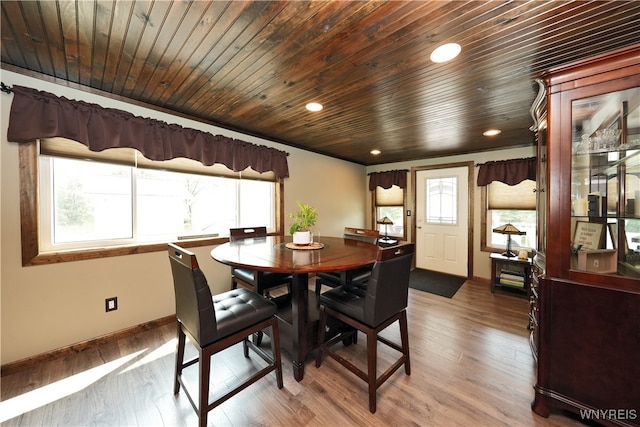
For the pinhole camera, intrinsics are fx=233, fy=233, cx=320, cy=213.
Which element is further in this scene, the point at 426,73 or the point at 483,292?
the point at 483,292

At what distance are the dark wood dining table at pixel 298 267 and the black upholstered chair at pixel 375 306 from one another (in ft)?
0.42

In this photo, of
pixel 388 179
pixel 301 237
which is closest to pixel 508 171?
pixel 388 179

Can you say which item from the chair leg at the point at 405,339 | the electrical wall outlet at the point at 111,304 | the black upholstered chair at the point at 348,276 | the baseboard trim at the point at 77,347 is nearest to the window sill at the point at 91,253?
the electrical wall outlet at the point at 111,304

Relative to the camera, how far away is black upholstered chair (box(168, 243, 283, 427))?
4.00 ft

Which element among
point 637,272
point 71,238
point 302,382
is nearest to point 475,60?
point 637,272

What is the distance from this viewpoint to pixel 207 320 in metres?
1.25

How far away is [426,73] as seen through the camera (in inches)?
67.6

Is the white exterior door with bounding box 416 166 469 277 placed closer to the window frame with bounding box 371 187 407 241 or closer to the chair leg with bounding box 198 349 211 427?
the window frame with bounding box 371 187 407 241

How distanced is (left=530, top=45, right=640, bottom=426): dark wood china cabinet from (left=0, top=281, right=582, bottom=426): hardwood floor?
0.28 m

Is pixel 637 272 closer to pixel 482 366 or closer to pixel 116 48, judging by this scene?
pixel 482 366

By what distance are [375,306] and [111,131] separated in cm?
257

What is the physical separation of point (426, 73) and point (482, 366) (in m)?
2.29

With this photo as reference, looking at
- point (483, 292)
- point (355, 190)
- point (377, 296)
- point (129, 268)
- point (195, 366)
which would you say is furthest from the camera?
point (355, 190)

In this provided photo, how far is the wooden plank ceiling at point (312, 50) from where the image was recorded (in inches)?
46.8
